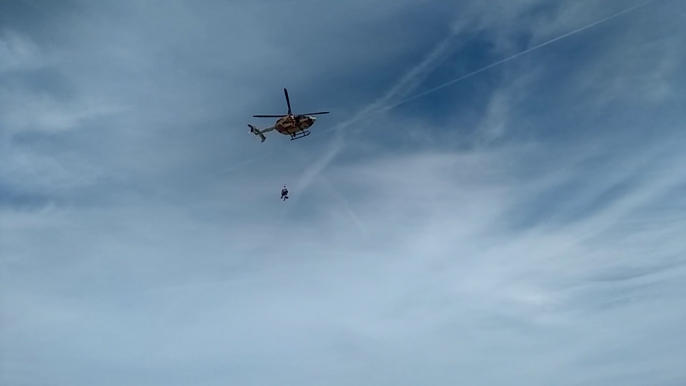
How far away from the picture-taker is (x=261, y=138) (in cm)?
10312

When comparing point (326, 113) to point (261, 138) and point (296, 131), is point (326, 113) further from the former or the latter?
point (261, 138)

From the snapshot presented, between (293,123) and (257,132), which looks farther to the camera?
(257,132)

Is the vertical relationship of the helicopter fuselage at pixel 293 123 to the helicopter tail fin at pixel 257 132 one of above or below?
below

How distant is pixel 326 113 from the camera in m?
89.3

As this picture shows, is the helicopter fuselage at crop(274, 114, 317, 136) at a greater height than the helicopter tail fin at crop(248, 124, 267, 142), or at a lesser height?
lesser

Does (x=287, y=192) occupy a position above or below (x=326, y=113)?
below

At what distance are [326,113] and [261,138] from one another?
21304 mm

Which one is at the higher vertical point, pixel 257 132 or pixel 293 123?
pixel 257 132

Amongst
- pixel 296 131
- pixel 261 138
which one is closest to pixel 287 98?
pixel 296 131

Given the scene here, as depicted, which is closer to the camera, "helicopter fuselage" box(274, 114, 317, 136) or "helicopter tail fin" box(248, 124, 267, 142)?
"helicopter fuselage" box(274, 114, 317, 136)

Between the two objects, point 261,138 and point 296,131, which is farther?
point 261,138

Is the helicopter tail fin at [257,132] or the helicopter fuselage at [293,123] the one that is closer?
the helicopter fuselage at [293,123]

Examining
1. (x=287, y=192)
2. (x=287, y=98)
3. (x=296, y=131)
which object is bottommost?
(x=287, y=192)

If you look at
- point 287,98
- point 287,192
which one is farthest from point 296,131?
point 287,192
